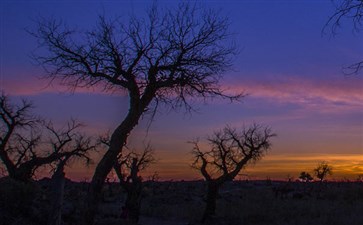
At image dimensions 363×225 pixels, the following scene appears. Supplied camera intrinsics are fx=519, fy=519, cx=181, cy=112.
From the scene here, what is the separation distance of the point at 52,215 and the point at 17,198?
3308mm

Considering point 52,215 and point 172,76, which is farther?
point 172,76

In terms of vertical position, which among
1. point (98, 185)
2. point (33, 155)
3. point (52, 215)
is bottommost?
point (52, 215)

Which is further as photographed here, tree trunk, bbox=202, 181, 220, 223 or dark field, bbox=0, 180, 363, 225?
tree trunk, bbox=202, 181, 220, 223

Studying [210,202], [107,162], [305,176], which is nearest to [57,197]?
[107,162]

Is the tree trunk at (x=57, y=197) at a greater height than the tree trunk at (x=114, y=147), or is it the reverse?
the tree trunk at (x=114, y=147)

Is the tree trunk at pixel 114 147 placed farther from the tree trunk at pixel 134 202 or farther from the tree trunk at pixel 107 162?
the tree trunk at pixel 134 202

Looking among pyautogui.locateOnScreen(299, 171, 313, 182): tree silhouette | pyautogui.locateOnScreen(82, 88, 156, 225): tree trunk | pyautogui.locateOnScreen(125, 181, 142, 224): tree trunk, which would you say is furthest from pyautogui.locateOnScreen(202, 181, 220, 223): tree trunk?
pyautogui.locateOnScreen(299, 171, 313, 182): tree silhouette

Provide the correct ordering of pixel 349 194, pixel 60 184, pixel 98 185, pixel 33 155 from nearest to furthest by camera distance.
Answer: pixel 60 184
pixel 98 185
pixel 33 155
pixel 349 194

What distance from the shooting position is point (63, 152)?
40094 mm

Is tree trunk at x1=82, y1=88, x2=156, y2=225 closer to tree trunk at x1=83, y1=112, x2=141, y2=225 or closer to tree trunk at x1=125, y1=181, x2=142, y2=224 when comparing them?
tree trunk at x1=83, y1=112, x2=141, y2=225

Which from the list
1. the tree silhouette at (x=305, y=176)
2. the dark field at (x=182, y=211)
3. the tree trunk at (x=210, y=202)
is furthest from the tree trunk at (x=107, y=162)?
the tree silhouette at (x=305, y=176)

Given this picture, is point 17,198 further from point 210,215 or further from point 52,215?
point 210,215

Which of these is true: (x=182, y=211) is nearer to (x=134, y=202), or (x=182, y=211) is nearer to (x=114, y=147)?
(x=134, y=202)

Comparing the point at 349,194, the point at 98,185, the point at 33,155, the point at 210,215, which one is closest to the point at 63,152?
the point at 33,155
